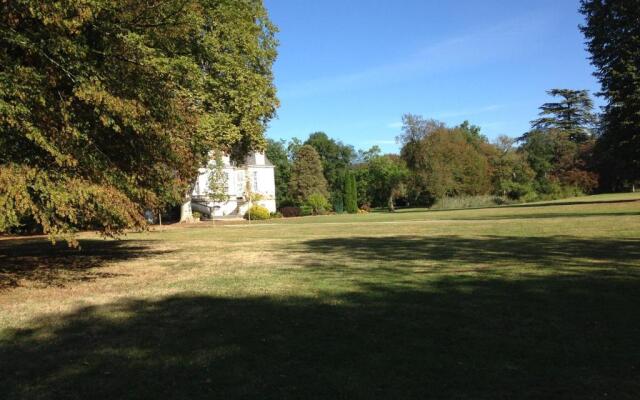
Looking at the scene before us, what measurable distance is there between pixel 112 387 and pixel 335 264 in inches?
286

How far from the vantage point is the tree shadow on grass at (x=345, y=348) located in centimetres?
384

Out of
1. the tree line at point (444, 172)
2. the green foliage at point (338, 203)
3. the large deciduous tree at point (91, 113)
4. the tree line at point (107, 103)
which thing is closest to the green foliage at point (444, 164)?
the tree line at point (444, 172)

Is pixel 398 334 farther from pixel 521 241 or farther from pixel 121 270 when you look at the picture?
pixel 521 241

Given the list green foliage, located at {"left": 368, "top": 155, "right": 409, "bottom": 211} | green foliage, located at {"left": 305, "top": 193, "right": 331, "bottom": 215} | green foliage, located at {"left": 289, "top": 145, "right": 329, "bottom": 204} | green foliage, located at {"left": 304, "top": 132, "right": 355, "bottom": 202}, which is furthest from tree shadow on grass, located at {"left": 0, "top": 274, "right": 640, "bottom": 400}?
green foliage, located at {"left": 304, "top": 132, "right": 355, "bottom": 202}

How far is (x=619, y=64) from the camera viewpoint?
104ft

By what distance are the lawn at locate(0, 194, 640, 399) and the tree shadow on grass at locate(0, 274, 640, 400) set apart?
0.02 m

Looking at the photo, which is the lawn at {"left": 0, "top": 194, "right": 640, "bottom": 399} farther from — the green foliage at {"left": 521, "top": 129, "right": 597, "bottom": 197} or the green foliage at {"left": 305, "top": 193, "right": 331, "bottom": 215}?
the green foliage at {"left": 521, "top": 129, "right": 597, "bottom": 197}

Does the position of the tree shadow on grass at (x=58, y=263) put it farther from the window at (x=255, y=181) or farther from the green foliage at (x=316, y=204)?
the green foliage at (x=316, y=204)

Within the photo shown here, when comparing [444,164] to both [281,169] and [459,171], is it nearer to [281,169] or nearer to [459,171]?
[459,171]

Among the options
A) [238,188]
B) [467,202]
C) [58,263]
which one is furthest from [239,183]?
[58,263]

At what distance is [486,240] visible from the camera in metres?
15.2

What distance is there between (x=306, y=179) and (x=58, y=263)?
50080 mm

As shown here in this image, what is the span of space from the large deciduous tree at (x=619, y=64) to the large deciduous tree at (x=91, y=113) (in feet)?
96.9

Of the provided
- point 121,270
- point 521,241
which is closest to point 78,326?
point 121,270
